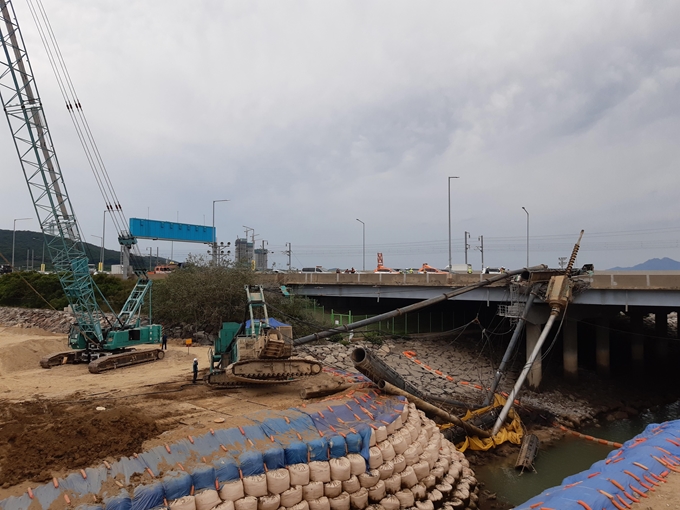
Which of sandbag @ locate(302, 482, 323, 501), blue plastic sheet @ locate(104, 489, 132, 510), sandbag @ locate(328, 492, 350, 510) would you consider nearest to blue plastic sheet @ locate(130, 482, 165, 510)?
blue plastic sheet @ locate(104, 489, 132, 510)

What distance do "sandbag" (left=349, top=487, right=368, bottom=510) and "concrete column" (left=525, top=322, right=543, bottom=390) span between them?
17.8 metres

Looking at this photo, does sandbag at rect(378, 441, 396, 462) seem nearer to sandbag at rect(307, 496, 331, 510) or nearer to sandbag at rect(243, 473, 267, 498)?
sandbag at rect(307, 496, 331, 510)

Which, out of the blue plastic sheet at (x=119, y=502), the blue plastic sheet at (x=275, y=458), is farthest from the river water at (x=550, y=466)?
the blue plastic sheet at (x=119, y=502)

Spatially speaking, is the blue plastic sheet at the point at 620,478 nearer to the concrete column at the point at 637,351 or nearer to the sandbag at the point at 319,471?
the sandbag at the point at 319,471

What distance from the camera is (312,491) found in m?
11.4

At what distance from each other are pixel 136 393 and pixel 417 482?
11662mm

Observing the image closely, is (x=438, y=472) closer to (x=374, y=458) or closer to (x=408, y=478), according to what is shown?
(x=408, y=478)

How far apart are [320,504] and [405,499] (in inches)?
114

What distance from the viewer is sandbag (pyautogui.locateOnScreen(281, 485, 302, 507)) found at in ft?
35.8

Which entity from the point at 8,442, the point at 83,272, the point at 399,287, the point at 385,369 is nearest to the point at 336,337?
the point at 399,287

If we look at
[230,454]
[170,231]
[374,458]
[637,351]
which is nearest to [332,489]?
[374,458]

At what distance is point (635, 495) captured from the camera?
396 inches

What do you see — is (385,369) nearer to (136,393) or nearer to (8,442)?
(136,393)

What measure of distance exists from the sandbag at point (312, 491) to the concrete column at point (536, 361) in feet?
62.3
